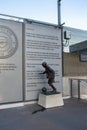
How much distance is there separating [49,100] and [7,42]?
2.21 m

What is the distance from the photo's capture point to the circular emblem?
5325 mm

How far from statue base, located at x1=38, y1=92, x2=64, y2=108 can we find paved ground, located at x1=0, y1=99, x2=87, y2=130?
0.18 metres

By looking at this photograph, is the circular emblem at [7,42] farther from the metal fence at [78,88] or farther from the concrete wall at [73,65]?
the metal fence at [78,88]

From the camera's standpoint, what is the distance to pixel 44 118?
4.30 metres

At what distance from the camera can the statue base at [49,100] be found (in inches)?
209

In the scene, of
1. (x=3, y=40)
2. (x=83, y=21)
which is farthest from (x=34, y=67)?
(x=83, y=21)

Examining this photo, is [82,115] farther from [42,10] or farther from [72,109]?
[42,10]

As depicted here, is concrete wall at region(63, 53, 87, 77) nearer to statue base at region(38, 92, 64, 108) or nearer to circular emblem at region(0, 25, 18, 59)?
statue base at region(38, 92, 64, 108)

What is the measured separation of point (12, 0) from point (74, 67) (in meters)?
3.43

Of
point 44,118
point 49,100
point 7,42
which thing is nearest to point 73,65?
point 49,100

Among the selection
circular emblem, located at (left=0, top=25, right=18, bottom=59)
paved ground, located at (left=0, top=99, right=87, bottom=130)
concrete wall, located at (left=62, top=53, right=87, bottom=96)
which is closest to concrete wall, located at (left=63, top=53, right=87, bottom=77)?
concrete wall, located at (left=62, top=53, right=87, bottom=96)

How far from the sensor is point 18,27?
5668 millimetres

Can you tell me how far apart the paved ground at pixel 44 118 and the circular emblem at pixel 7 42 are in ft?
5.56

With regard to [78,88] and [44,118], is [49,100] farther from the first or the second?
[78,88]
